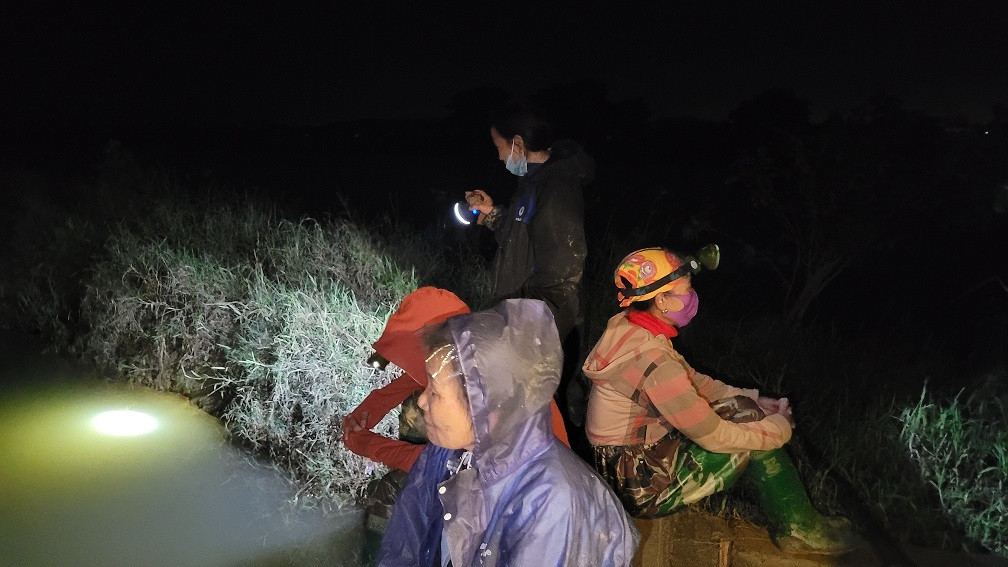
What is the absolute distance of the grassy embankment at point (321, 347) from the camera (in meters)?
3.97

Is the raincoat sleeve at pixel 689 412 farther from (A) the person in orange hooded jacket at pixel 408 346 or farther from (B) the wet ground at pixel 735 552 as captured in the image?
(B) the wet ground at pixel 735 552

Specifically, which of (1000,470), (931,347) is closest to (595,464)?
(1000,470)

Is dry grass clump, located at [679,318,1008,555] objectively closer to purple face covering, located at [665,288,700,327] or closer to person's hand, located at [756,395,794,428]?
person's hand, located at [756,395,794,428]

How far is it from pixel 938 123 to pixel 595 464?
489cm

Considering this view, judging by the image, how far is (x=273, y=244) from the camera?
6.54 m

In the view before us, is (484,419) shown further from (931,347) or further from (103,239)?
(931,347)

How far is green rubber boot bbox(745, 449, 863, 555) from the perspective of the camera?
3072 mm

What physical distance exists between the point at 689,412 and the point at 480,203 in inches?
69.6

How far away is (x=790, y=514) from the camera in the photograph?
3129mm

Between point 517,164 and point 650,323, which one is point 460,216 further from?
point 650,323

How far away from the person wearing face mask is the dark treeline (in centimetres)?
371

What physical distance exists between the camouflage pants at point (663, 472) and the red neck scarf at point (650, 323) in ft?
1.37

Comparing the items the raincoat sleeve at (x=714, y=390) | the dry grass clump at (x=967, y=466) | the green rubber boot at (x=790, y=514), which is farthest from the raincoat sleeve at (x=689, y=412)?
the dry grass clump at (x=967, y=466)

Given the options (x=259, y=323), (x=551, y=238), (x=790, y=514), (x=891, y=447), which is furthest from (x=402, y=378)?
(x=891, y=447)
